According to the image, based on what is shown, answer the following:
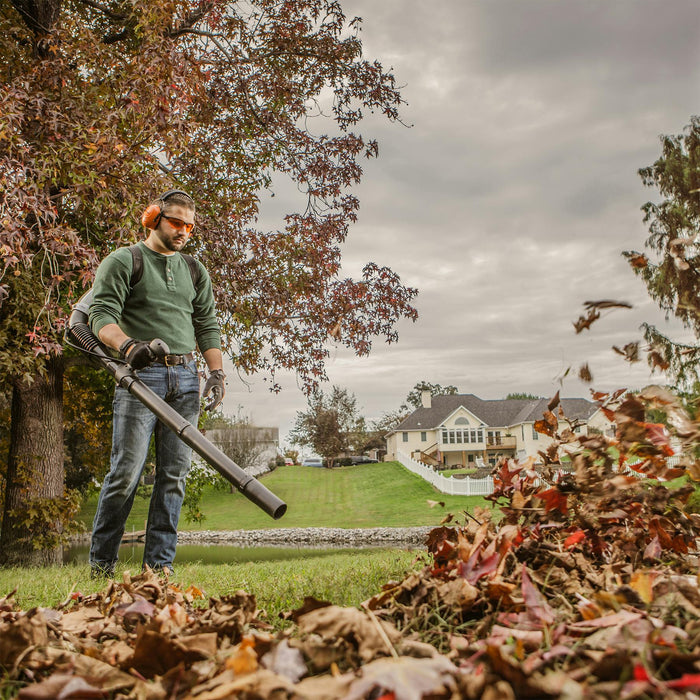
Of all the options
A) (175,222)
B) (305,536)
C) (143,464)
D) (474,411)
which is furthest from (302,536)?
(474,411)

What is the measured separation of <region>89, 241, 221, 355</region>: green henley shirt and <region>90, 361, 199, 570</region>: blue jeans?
23 cm

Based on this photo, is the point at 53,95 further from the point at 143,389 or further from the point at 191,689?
the point at 191,689

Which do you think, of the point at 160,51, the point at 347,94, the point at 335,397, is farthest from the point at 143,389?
the point at 335,397

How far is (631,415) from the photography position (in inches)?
76.4

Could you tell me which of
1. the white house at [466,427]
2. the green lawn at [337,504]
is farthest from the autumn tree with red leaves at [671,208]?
the white house at [466,427]

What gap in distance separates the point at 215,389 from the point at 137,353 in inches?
35.3

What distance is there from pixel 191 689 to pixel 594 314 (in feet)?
5.73

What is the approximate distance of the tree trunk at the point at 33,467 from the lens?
8.68 m

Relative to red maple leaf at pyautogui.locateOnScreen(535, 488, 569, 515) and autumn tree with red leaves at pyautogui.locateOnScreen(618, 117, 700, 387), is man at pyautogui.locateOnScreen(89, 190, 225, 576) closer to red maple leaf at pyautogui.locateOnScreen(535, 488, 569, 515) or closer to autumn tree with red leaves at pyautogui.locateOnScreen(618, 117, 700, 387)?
red maple leaf at pyautogui.locateOnScreen(535, 488, 569, 515)

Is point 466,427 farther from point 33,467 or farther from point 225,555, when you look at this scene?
point 33,467

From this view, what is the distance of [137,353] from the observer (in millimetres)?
3230

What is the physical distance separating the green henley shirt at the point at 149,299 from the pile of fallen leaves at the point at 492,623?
182 centimetres

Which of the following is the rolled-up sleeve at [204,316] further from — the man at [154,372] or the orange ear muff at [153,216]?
the orange ear muff at [153,216]

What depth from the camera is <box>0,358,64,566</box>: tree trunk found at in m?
8.68
